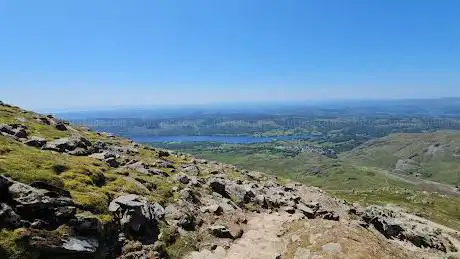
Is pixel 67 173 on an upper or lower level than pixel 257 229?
upper

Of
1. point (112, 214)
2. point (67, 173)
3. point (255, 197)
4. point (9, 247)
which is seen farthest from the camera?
point (255, 197)

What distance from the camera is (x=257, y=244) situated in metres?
40.3

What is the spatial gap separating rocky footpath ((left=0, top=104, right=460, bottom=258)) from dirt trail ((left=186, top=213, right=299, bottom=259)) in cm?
11

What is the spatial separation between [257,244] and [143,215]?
11391 mm

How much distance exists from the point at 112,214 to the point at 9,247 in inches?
383

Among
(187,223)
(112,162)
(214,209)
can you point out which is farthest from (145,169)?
(187,223)

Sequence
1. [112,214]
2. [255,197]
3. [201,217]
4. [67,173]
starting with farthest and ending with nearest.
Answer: [255,197] < [201,217] < [67,173] < [112,214]

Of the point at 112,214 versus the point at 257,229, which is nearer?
the point at 112,214

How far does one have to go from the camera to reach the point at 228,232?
40.8 metres

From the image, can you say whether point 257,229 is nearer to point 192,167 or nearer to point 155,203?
point 155,203

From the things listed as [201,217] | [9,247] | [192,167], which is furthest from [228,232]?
[192,167]

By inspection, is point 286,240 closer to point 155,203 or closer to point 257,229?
point 257,229

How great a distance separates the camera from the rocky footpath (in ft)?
96.1

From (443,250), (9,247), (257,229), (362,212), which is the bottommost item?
(443,250)
